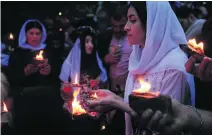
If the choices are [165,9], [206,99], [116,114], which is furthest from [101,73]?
[206,99]

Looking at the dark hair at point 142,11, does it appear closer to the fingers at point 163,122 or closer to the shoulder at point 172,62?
the shoulder at point 172,62

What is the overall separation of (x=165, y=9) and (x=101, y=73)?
2426 millimetres

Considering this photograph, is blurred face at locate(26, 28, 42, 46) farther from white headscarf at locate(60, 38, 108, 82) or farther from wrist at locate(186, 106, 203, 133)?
wrist at locate(186, 106, 203, 133)

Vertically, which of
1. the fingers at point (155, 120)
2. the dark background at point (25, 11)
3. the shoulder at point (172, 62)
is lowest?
the fingers at point (155, 120)

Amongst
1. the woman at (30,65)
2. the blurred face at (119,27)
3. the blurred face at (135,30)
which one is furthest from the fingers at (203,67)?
the blurred face at (119,27)

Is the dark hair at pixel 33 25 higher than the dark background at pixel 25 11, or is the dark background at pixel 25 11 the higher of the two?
the dark background at pixel 25 11

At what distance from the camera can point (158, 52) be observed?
274cm

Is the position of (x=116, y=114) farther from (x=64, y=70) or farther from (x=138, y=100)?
(x=138, y=100)

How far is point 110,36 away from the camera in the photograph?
5.49 meters

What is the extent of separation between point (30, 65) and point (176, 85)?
108 inches

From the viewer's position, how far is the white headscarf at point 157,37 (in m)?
2.73

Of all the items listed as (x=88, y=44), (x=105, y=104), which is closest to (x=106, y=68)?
(x=88, y=44)

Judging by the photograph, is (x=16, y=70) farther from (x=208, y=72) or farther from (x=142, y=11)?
(x=208, y=72)

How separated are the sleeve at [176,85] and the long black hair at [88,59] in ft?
8.07
